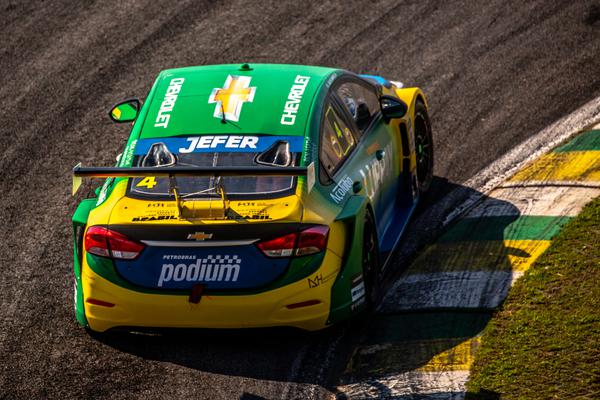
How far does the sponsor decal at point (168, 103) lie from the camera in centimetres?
872

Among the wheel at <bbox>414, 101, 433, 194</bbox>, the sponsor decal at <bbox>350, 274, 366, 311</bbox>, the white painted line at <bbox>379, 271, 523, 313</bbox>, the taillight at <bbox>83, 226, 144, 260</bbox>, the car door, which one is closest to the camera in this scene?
the taillight at <bbox>83, 226, 144, 260</bbox>

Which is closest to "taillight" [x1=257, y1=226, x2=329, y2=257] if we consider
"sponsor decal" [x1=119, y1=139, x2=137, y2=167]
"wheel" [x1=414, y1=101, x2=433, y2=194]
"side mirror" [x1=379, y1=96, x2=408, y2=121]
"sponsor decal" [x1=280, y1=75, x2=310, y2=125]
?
"sponsor decal" [x1=280, y1=75, x2=310, y2=125]

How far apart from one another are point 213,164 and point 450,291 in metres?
2.02

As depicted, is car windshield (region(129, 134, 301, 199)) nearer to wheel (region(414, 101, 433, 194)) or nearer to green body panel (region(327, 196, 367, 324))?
green body panel (region(327, 196, 367, 324))

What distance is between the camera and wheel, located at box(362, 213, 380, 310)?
27.4 feet

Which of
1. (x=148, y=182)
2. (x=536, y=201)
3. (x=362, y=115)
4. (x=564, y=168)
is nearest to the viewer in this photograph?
(x=148, y=182)

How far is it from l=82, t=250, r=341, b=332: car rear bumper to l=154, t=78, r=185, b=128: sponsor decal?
4.57 ft

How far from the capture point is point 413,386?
7.45m

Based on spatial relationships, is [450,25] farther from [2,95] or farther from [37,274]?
[37,274]

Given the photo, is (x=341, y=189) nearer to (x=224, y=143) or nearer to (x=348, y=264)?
(x=348, y=264)

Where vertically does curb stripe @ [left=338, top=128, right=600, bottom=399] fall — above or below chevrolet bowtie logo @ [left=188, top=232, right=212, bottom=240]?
below

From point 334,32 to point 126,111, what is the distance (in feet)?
16.1

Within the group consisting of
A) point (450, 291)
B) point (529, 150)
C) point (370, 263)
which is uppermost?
point (370, 263)

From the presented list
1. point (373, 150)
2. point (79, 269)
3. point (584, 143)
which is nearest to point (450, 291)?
point (373, 150)
